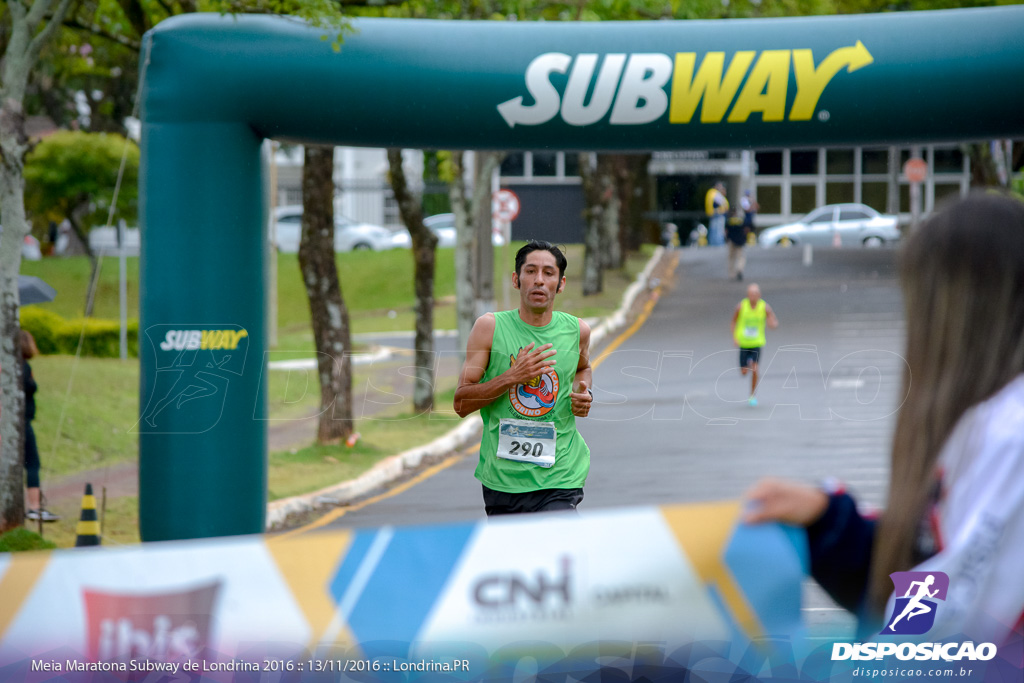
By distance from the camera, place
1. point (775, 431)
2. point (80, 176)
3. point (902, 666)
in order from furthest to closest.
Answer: point (80, 176), point (775, 431), point (902, 666)

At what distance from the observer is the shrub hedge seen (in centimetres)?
1617

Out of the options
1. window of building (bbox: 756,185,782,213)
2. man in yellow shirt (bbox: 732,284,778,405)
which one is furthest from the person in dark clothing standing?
window of building (bbox: 756,185,782,213)

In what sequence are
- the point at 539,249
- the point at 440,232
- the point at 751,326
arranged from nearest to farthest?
the point at 539,249, the point at 751,326, the point at 440,232

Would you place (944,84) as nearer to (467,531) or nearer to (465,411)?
(465,411)

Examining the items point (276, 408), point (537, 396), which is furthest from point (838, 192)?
point (537, 396)

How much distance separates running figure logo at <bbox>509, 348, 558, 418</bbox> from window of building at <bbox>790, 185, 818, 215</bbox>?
27479 millimetres

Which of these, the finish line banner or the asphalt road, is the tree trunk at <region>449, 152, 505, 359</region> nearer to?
the asphalt road

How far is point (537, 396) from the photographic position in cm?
425

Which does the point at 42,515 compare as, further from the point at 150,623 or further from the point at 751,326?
the point at 751,326

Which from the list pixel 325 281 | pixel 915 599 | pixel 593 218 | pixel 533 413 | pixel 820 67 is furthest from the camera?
pixel 593 218

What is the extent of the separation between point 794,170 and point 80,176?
766 inches

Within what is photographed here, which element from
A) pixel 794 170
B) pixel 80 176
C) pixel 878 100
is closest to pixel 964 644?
pixel 878 100

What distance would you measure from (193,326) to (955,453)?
4.47m

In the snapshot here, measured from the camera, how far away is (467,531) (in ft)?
8.22
